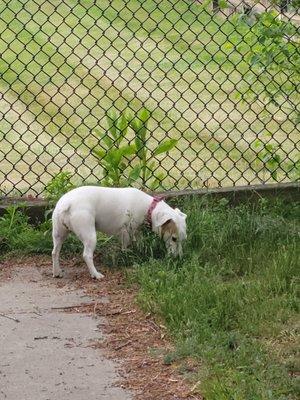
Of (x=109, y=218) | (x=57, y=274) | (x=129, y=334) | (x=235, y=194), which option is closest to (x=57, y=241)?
(x=57, y=274)

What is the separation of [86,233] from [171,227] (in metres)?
0.45

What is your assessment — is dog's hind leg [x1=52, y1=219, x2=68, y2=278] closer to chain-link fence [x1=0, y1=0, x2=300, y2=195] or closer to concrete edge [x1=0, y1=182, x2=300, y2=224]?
concrete edge [x1=0, y1=182, x2=300, y2=224]

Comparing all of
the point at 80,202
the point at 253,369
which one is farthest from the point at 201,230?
the point at 253,369

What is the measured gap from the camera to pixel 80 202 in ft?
19.0

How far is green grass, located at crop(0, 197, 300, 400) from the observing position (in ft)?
14.8

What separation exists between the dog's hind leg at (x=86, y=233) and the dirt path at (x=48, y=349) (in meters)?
0.19

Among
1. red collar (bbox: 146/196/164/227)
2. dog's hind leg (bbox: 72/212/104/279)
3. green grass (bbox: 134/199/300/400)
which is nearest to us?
green grass (bbox: 134/199/300/400)

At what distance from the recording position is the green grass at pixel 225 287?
4.50 m

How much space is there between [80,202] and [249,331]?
129 centimetres

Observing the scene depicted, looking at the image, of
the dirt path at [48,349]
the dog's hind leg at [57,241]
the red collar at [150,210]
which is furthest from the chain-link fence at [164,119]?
the dirt path at [48,349]

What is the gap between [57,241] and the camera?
588 centimetres

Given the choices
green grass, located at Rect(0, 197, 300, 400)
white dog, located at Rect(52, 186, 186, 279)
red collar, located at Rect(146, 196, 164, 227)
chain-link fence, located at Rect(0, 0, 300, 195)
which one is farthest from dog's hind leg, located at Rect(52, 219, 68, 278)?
chain-link fence, located at Rect(0, 0, 300, 195)

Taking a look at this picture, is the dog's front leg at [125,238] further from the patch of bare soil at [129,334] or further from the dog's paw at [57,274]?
the dog's paw at [57,274]

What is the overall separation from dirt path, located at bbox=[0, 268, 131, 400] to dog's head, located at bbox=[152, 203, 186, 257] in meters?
0.54
